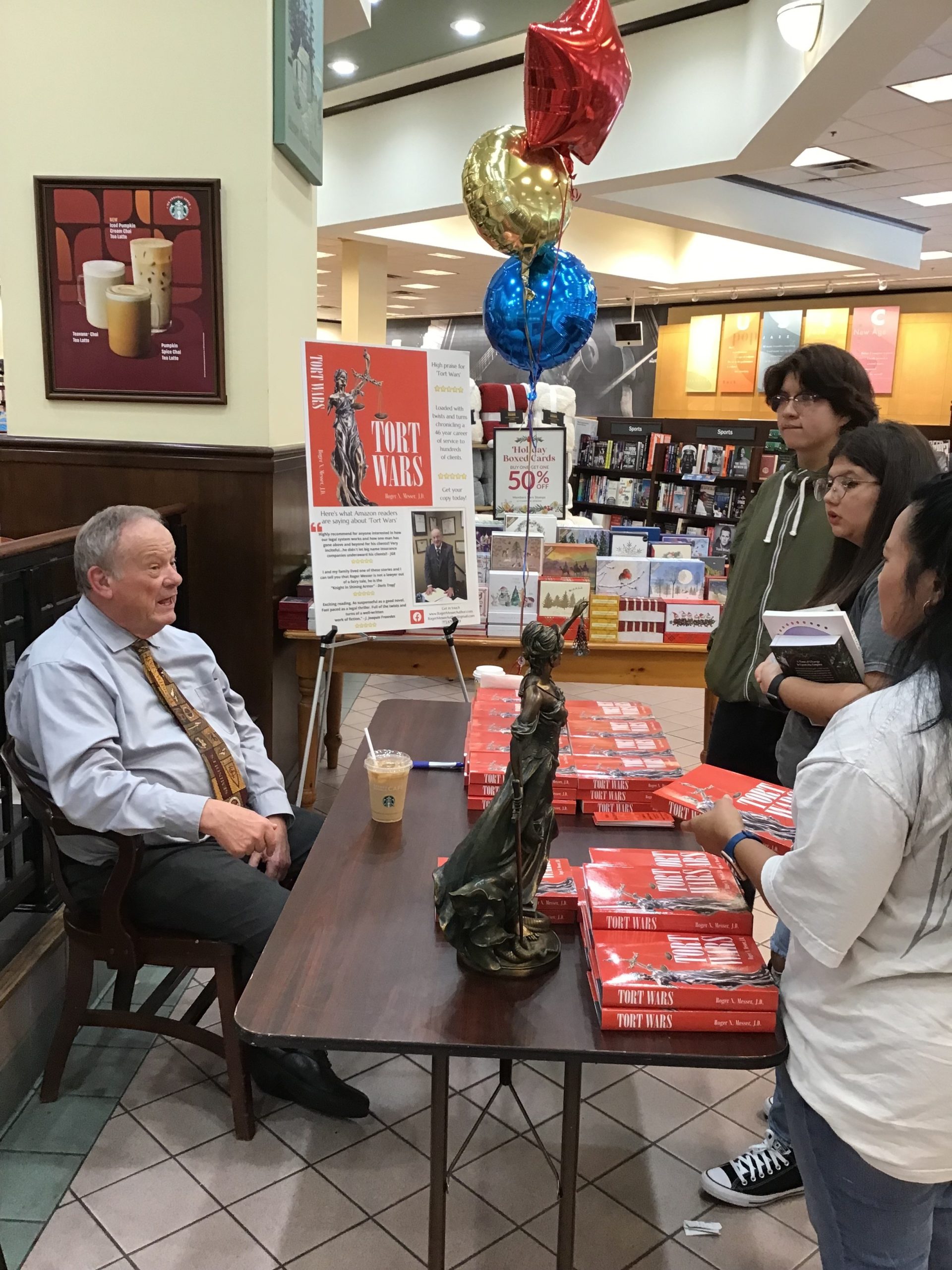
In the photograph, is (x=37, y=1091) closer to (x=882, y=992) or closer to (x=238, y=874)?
(x=238, y=874)

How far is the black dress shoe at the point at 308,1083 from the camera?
7.07 ft

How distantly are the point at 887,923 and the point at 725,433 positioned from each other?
864 cm

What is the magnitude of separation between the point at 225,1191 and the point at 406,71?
692 centimetres

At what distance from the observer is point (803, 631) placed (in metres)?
1.70

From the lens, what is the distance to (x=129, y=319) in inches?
130

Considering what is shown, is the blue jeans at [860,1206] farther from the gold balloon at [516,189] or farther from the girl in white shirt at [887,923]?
the gold balloon at [516,189]

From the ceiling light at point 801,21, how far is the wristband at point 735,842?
4.11m

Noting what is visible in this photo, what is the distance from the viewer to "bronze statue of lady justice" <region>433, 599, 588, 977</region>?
1360mm

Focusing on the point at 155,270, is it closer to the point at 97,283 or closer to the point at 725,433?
the point at 97,283

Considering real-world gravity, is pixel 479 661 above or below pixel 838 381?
below

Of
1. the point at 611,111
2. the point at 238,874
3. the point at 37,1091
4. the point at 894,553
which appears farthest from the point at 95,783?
the point at 611,111

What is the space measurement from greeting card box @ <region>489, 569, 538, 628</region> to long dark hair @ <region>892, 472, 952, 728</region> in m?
2.72

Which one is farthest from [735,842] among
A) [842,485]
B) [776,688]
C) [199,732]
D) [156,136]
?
[156,136]

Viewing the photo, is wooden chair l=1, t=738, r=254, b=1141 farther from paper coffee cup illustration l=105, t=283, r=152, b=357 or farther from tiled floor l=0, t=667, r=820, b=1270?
paper coffee cup illustration l=105, t=283, r=152, b=357
